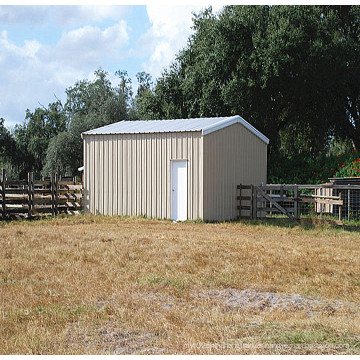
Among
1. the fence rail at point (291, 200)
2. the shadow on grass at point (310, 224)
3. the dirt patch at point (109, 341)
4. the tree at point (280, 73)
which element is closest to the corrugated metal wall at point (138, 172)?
the shadow on grass at point (310, 224)

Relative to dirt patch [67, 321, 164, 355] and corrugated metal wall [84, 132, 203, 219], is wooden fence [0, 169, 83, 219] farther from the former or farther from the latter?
dirt patch [67, 321, 164, 355]

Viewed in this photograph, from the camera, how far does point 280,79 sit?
2670cm

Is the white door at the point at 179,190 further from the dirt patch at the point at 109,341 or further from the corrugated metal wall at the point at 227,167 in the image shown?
the dirt patch at the point at 109,341

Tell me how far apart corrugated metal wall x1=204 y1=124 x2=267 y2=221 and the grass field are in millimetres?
4475

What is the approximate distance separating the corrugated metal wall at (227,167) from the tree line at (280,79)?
19.5ft

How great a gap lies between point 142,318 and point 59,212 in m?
14.8

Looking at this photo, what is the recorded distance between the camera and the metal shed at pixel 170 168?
18094 mm

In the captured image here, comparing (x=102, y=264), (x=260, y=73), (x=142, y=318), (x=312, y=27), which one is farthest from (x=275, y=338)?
(x=312, y=27)

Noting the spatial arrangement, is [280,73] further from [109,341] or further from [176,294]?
[109,341]

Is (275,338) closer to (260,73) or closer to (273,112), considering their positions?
(260,73)

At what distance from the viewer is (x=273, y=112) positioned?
1139 inches

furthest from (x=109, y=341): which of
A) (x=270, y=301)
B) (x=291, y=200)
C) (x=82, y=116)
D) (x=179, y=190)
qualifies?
(x=82, y=116)

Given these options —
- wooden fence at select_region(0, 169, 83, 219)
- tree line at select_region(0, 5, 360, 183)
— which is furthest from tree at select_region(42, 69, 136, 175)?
wooden fence at select_region(0, 169, 83, 219)

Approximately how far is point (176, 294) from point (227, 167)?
11896 millimetres
